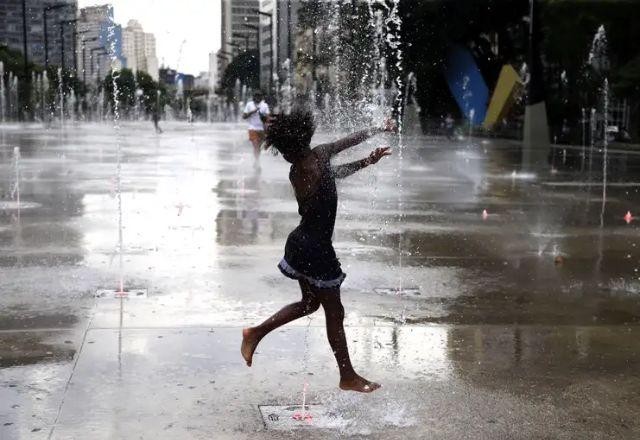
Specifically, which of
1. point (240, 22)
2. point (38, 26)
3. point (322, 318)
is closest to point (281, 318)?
point (322, 318)

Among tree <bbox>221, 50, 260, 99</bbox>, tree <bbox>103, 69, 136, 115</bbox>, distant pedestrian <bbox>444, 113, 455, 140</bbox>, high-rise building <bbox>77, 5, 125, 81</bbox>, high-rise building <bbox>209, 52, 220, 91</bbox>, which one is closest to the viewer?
distant pedestrian <bbox>444, 113, 455, 140</bbox>

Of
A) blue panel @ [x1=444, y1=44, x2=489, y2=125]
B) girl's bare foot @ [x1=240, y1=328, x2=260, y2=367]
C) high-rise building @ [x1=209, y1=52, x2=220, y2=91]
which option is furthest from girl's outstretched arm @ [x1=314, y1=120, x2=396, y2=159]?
high-rise building @ [x1=209, y1=52, x2=220, y2=91]

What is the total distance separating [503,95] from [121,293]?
133ft

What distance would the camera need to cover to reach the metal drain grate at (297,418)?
4.17 metres

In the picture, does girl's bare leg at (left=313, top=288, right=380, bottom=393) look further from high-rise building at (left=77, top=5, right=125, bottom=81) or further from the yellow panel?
high-rise building at (left=77, top=5, right=125, bottom=81)

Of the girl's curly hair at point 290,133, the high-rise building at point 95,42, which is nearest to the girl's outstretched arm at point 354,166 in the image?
the girl's curly hair at point 290,133

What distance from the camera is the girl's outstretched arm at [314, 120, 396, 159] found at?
14.8ft

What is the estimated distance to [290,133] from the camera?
451 cm

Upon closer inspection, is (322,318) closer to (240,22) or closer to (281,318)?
(281,318)

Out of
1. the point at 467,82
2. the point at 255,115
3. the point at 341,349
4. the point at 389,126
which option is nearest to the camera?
the point at 341,349

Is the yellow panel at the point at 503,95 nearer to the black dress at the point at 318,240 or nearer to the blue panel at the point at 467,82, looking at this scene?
the blue panel at the point at 467,82

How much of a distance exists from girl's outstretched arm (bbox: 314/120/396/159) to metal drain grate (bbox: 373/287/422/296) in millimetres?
2405

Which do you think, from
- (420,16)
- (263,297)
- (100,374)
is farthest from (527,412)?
(420,16)

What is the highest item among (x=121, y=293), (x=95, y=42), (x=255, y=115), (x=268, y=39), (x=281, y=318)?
(x=268, y=39)
